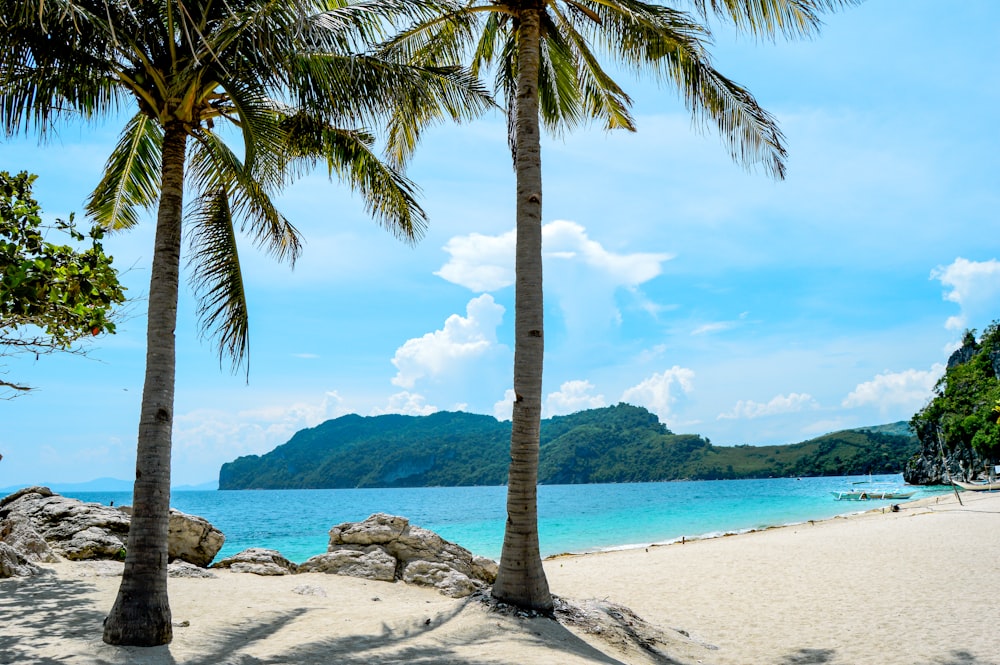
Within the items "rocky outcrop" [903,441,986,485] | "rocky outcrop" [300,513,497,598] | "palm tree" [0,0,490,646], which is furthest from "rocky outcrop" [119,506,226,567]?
"rocky outcrop" [903,441,986,485]

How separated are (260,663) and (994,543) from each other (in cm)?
1931

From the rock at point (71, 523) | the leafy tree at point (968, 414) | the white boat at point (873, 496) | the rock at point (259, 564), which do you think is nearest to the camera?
the rock at point (71, 523)

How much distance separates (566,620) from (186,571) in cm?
588

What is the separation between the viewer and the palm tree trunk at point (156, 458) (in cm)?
608

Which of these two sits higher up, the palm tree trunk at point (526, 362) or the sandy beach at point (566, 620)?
the palm tree trunk at point (526, 362)

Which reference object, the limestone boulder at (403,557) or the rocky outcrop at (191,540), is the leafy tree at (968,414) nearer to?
the limestone boulder at (403,557)

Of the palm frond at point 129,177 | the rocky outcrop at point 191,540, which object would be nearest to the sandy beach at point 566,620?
the rocky outcrop at point 191,540

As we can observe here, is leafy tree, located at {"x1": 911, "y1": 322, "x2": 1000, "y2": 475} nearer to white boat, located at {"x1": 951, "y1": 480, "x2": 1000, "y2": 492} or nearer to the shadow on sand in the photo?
white boat, located at {"x1": 951, "y1": 480, "x2": 1000, "y2": 492}

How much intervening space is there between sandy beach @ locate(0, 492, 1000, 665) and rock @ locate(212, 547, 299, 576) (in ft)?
1.98

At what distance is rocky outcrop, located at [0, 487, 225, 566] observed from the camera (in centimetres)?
1055

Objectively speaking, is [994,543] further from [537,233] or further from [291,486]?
[291,486]

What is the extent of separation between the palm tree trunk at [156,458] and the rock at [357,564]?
446 cm

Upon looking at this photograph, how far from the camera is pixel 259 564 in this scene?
11109 millimetres

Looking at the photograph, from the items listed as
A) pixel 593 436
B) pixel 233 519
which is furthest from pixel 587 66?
pixel 593 436
